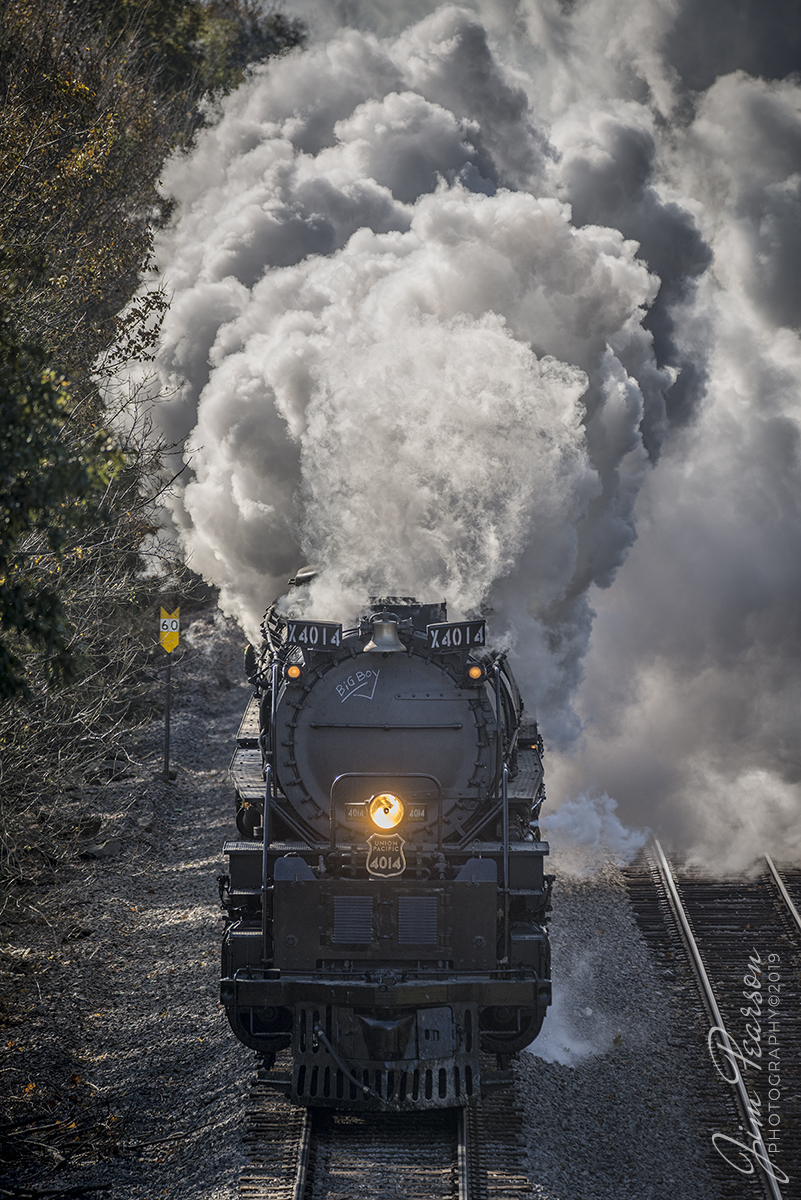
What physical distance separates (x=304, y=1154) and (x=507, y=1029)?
193cm

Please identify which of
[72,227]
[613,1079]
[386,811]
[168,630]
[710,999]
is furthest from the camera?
[72,227]

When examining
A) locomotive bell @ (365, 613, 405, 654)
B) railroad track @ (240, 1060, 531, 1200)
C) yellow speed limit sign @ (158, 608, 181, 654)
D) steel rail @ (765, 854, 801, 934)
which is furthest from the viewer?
yellow speed limit sign @ (158, 608, 181, 654)

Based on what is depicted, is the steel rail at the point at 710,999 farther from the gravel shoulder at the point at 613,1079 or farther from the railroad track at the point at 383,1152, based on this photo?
the railroad track at the point at 383,1152

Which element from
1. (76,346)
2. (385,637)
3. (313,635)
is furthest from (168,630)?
(385,637)

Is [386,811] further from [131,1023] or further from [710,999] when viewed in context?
[710,999]

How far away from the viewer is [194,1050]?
317 inches

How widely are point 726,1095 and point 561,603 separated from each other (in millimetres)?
10018

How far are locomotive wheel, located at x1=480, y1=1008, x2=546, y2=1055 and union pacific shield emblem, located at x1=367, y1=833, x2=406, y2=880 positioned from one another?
153 centimetres

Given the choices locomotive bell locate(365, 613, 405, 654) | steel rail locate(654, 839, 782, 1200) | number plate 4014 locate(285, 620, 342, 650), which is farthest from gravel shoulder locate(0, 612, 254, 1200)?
steel rail locate(654, 839, 782, 1200)

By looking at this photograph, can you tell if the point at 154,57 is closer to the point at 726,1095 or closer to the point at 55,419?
the point at 55,419

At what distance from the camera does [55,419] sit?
19.0 feet

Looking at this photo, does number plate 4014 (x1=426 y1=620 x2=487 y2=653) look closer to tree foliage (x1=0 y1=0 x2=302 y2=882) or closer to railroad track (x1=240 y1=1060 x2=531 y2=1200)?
tree foliage (x1=0 y1=0 x2=302 y2=882)

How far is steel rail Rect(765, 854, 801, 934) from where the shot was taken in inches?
426

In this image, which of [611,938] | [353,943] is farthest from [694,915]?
[353,943]
